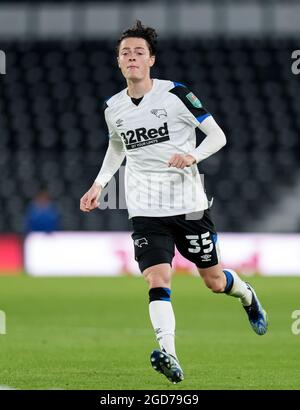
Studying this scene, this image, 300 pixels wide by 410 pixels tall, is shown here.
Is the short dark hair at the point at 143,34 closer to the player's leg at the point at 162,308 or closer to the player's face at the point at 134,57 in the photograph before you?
the player's face at the point at 134,57

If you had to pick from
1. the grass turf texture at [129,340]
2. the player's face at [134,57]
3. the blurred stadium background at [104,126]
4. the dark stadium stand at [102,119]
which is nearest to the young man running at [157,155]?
the player's face at [134,57]

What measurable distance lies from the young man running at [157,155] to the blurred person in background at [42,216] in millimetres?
14757

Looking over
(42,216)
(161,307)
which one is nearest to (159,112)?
(161,307)

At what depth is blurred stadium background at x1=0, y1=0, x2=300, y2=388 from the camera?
21.3 meters

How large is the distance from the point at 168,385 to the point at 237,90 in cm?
2159

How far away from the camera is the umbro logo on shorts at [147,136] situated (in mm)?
7426

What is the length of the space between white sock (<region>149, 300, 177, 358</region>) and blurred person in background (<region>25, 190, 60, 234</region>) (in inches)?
604

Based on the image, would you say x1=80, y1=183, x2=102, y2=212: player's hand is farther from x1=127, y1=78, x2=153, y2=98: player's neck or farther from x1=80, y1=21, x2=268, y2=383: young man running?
x1=127, y1=78, x2=153, y2=98: player's neck

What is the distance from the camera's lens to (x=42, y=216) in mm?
22281

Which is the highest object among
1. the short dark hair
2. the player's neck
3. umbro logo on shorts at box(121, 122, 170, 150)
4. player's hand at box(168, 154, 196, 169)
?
the short dark hair

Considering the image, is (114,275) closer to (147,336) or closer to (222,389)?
(147,336)

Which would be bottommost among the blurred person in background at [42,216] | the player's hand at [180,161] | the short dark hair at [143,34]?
the blurred person in background at [42,216]

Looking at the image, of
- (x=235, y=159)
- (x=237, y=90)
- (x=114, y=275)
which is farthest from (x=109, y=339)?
(x=237, y=90)

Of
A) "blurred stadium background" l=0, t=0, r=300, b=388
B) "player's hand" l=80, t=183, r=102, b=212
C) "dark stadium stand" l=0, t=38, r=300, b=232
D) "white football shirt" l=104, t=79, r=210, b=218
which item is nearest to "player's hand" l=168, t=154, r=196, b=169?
"white football shirt" l=104, t=79, r=210, b=218
